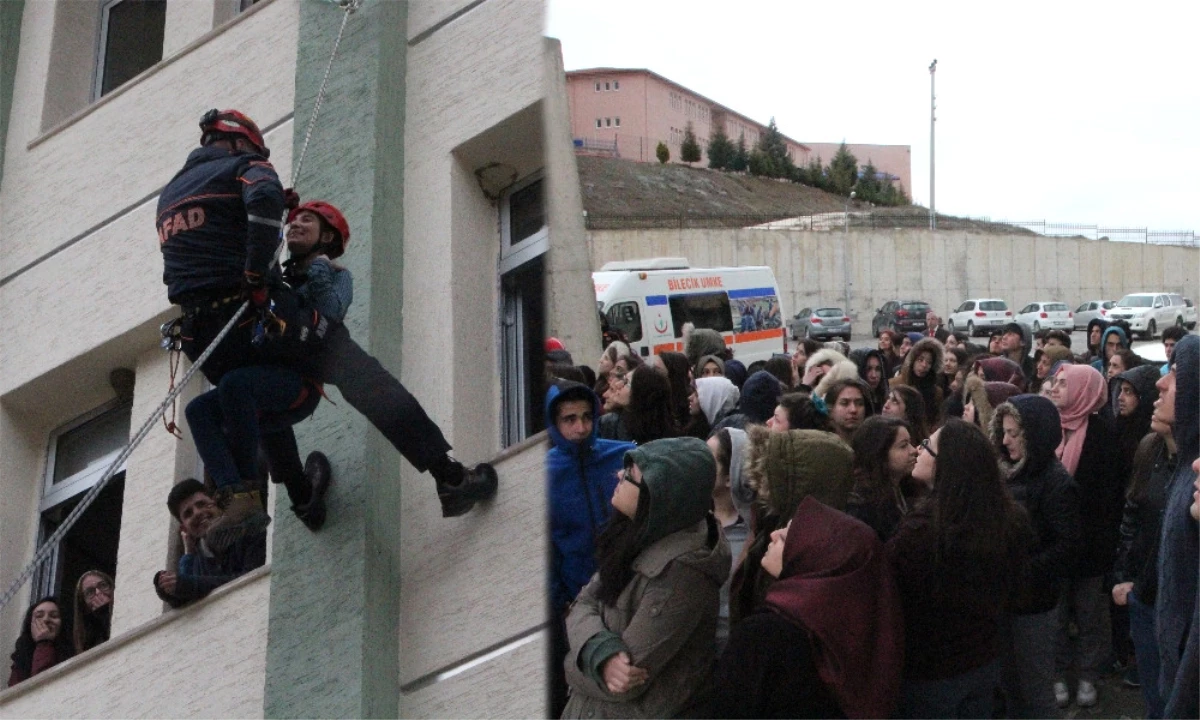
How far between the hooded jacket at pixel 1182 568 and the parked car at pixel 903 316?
81.2 feet

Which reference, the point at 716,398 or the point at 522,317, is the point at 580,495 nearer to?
the point at 522,317

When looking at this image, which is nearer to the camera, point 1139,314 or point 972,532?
point 972,532

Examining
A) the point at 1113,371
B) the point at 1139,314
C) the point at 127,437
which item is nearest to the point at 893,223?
the point at 1139,314

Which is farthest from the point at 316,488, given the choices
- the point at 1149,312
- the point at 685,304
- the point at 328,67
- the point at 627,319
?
the point at 1149,312

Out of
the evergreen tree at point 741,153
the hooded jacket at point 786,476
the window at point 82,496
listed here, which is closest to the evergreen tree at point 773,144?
the evergreen tree at point 741,153

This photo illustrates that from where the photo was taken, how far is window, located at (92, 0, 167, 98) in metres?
4.79

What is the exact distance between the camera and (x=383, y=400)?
267cm

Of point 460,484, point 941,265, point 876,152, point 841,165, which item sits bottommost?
point 460,484

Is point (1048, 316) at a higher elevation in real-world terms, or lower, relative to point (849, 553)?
lower

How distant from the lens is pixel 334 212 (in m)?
2.71

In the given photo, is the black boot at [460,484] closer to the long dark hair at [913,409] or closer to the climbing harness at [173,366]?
the climbing harness at [173,366]

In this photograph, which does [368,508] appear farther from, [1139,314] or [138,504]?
[1139,314]

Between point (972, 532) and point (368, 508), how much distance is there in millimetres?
1436

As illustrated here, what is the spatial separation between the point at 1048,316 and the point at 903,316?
13.6ft
